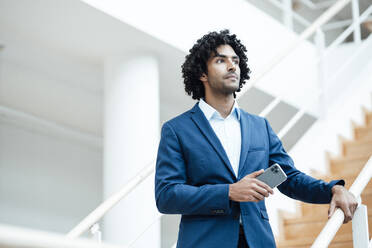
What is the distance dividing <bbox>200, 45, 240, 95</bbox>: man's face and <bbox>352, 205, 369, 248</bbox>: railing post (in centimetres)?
46

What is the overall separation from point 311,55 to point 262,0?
128 cm

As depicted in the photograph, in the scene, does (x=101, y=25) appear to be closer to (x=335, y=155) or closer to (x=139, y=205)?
(x=139, y=205)

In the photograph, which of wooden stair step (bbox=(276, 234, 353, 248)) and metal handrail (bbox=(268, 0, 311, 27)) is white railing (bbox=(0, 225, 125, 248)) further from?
metal handrail (bbox=(268, 0, 311, 27))

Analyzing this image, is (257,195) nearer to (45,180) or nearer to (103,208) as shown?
(103,208)

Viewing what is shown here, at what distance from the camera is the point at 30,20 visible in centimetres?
340

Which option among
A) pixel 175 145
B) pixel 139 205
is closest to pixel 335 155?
pixel 139 205

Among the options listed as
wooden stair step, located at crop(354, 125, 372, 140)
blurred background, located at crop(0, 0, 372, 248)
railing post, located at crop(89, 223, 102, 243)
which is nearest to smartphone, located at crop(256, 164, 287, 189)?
railing post, located at crop(89, 223, 102, 243)

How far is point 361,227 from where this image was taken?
1620 millimetres

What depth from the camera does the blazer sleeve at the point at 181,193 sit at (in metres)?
1.41

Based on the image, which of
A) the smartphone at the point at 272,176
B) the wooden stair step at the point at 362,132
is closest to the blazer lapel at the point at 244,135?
the smartphone at the point at 272,176

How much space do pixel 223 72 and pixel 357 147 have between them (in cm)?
208

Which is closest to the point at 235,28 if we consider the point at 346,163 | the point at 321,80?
the point at 321,80

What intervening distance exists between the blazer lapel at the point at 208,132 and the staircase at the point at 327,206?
4.17ft

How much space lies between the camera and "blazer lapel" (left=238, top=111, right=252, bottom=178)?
5.04 feet
